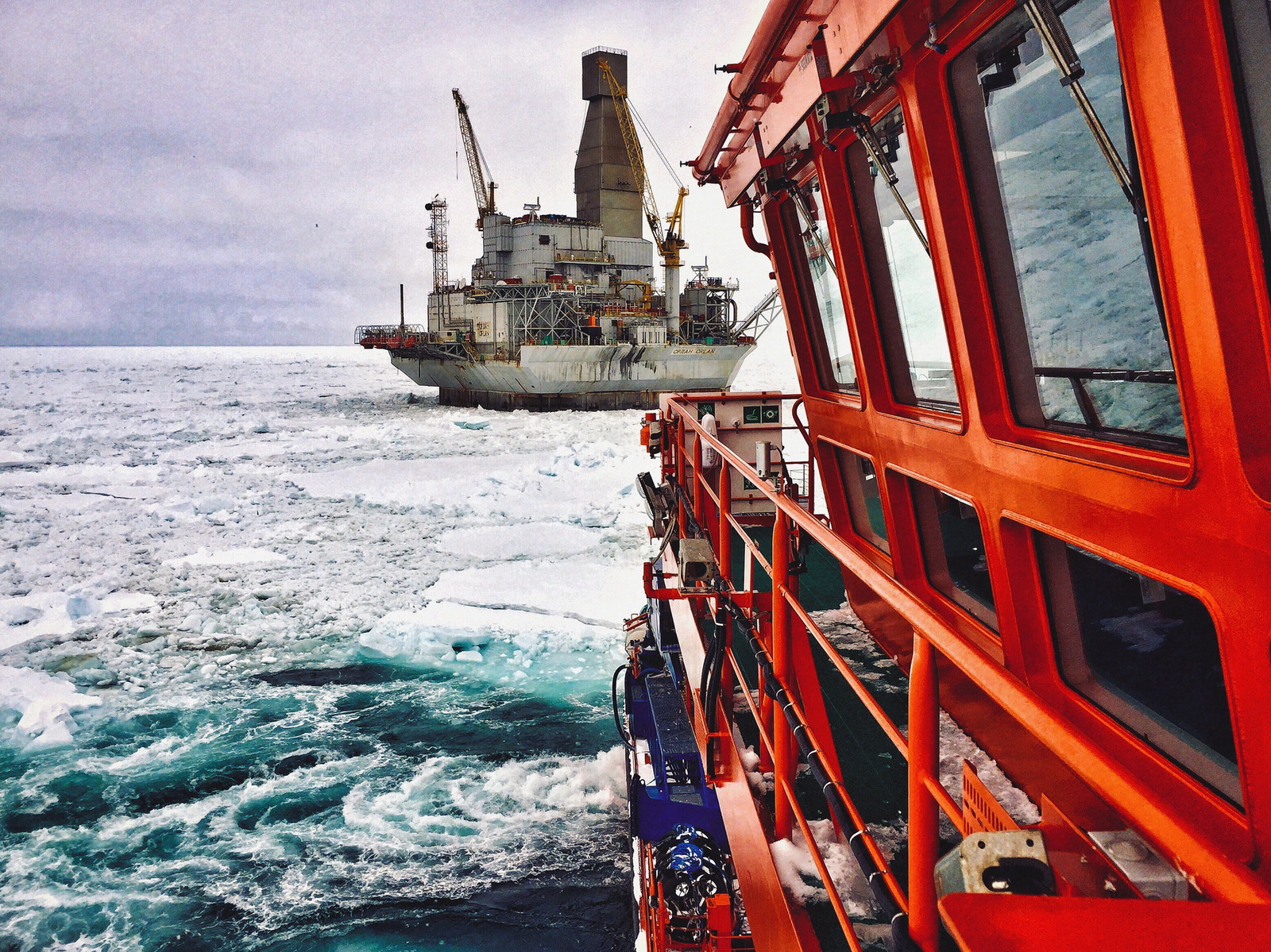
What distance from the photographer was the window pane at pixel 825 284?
16.0 feet

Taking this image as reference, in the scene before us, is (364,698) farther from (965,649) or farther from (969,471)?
(965,649)

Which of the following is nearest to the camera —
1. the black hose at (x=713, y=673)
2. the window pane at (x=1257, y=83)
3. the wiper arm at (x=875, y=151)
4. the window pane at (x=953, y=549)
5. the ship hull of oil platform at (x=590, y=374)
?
the window pane at (x=1257, y=83)

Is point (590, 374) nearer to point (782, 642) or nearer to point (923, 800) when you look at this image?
point (782, 642)

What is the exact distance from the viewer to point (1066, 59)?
2.33 meters

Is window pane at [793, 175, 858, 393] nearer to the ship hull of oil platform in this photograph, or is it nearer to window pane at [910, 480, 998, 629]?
window pane at [910, 480, 998, 629]

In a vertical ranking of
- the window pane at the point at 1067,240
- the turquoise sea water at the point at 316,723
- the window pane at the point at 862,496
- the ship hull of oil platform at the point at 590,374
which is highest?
the ship hull of oil platform at the point at 590,374

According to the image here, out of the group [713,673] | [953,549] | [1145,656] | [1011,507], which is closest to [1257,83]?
[1011,507]

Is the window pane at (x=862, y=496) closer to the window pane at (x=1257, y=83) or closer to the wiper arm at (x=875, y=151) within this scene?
the wiper arm at (x=875, y=151)

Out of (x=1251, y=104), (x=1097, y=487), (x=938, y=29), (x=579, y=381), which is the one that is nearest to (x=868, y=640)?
(x=1097, y=487)

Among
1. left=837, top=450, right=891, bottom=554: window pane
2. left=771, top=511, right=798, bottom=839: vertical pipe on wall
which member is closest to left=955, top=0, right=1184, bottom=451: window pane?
left=771, top=511, right=798, bottom=839: vertical pipe on wall

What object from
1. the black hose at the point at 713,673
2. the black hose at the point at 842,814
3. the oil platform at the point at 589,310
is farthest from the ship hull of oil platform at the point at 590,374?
the black hose at the point at 842,814

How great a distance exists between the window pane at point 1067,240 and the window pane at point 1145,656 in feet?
1.90

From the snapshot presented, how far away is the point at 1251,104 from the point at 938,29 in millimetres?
1404

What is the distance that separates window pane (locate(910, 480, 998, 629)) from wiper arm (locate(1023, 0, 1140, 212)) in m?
1.99
